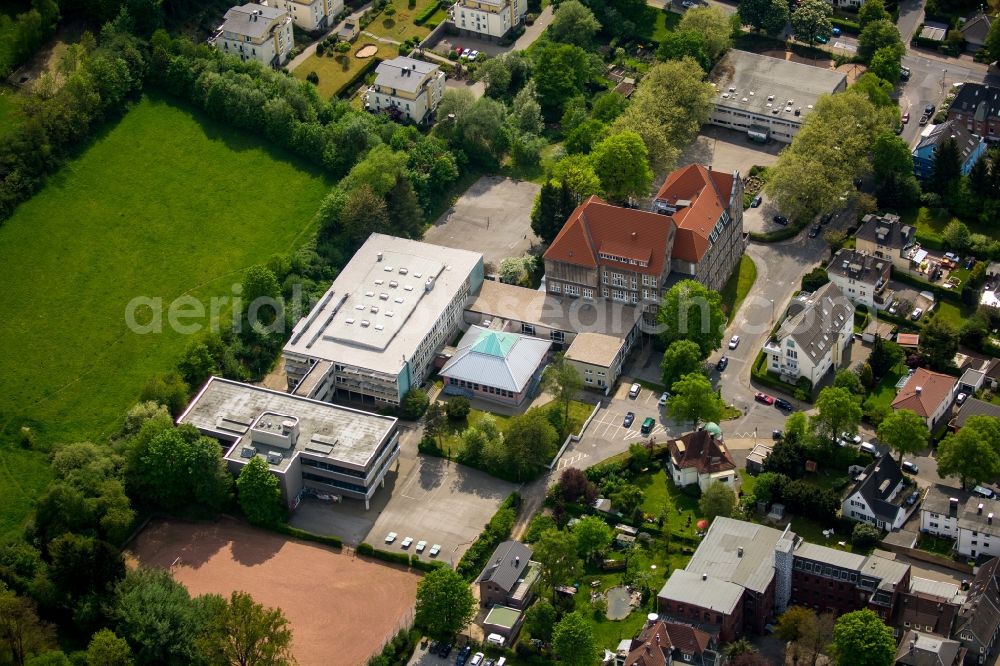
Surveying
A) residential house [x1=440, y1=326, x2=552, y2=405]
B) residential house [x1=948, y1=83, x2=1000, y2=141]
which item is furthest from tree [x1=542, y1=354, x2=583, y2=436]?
residential house [x1=948, y1=83, x2=1000, y2=141]

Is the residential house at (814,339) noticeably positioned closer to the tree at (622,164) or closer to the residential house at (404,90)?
the tree at (622,164)

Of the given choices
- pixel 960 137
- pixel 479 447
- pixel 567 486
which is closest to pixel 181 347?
pixel 479 447

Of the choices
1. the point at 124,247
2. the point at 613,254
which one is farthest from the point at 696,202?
the point at 124,247

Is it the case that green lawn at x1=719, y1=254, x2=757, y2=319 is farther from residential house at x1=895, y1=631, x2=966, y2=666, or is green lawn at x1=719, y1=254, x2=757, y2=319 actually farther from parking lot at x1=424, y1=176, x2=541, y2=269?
residential house at x1=895, y1=631, x2=966, y2=666

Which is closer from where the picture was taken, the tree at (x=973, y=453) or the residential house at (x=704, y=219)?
the tree at (x=973, y=453)

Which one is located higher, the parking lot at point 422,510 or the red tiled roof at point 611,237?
the red tiled roof at point 611,237

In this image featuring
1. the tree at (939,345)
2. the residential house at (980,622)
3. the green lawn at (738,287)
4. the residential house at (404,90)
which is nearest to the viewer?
the residential house at (980,622)

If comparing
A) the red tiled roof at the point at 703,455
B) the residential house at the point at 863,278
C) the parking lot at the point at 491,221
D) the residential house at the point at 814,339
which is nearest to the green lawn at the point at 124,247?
the parking lot at the point at 491,221
